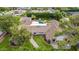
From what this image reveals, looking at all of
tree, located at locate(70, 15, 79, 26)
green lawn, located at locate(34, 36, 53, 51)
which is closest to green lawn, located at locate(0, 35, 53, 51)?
green lawn, located at locate(34, 36, 53, 51)

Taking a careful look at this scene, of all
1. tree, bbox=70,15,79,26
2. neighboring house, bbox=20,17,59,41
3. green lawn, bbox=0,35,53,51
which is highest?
tree, bbox=70,15,79,26

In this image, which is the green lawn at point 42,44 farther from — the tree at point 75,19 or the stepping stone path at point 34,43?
the tree at point 75,19

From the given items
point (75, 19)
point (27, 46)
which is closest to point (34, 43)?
point (27, 46)

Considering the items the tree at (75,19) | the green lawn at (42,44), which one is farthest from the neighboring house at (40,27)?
the tree at (75,19)

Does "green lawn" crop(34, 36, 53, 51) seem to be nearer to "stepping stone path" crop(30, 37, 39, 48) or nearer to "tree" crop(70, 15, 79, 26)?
"stepping stone path" crop(30, 37, 39, 48)

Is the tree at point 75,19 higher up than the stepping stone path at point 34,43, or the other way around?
the tree at point 75,19

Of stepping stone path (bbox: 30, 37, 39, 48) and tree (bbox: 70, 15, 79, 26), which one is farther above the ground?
tree (bbox: 70, 15, 79, 26)

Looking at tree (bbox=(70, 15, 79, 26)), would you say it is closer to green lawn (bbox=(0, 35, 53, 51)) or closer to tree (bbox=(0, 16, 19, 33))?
green lawn (bbox=(0, 35, 53, 51))
